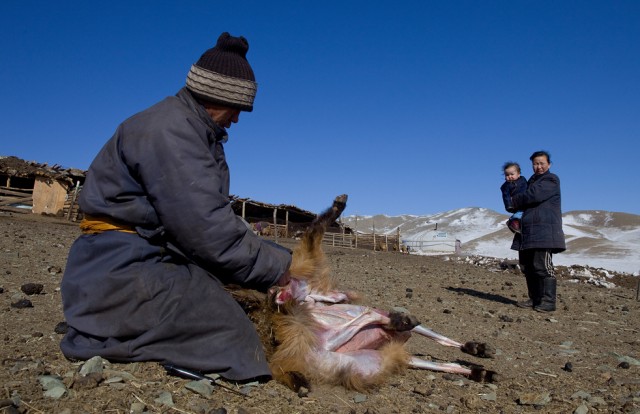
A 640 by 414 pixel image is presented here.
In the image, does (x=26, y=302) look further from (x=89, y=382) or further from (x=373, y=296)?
(x=373, y=296)

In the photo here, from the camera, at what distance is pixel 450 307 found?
645 centimetres

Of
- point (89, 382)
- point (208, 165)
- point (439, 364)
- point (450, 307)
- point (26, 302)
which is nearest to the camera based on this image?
point (89, 382)

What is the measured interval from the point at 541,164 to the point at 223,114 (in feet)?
17.7

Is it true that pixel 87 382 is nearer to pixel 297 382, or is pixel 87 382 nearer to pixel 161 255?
pixel 161 255

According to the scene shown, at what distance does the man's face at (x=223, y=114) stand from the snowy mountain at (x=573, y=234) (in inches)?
819

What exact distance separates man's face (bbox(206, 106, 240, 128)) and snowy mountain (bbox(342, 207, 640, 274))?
20.8m

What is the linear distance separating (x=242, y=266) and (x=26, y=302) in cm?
268

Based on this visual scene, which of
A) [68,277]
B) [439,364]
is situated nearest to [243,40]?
[68,277]

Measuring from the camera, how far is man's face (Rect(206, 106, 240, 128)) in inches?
114

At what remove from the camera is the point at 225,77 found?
2824 millimetres

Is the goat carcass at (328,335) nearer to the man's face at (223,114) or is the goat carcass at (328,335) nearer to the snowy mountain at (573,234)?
the man's face at (223,114)

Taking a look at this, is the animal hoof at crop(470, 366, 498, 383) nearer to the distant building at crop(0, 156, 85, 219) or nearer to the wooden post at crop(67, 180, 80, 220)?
the wooden post at crop(67, 180, 80, 220)

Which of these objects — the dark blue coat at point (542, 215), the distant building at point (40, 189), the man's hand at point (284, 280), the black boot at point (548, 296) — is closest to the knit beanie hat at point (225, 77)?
the man's hand at point (284, 280)

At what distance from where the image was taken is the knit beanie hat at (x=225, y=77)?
2801mm
